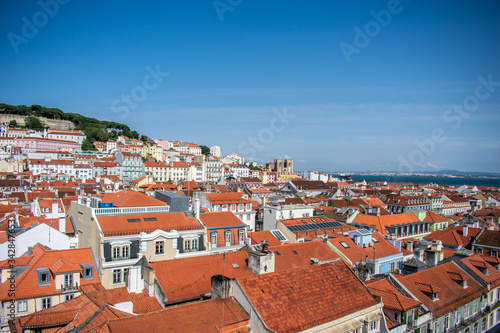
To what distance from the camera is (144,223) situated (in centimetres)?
3094

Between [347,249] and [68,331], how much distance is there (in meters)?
26.7

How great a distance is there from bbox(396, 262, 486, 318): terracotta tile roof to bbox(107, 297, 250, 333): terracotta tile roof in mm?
12576

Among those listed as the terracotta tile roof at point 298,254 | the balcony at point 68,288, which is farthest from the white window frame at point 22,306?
the terracotta tile roof at point 298,254

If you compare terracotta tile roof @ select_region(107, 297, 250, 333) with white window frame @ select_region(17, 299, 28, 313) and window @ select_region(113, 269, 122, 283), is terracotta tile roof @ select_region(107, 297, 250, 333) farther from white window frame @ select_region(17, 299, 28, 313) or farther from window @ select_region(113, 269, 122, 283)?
white window frame @ select_region(17, 299, 28, 313)

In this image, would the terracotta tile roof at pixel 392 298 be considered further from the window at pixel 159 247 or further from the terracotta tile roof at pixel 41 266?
the terracotta tile roof at pixel 41 266

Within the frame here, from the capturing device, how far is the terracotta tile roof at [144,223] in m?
29.0

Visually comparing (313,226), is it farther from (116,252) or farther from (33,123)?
(33,123)

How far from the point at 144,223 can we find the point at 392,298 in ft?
66.4

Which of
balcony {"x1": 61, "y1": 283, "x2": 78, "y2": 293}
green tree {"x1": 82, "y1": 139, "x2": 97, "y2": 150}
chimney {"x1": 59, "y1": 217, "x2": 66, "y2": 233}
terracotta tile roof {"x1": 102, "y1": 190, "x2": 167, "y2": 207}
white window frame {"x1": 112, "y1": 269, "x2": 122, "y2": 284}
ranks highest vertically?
green tree {"x1": 82, "y1": 139, "x2": 97, "y2": 150}

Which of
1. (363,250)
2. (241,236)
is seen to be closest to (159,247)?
(241,236)

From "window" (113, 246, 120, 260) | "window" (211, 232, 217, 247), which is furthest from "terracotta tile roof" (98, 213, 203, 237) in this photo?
"window" (211, 232, 217, 247)

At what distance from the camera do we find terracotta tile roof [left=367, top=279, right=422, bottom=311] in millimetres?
20141

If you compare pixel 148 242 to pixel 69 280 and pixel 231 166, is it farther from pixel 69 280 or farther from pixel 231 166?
pixel 231 166

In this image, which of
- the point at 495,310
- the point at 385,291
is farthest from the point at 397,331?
the point at 495,310
